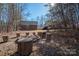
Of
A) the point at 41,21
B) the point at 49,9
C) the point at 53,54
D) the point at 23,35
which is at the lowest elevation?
the point at 53,54

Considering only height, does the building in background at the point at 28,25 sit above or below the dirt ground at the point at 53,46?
above

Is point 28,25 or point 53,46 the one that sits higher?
point 28,25

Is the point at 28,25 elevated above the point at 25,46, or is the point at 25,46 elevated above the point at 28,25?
the point at 28,25

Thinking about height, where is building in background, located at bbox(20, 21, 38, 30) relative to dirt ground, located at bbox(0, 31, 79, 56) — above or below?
above

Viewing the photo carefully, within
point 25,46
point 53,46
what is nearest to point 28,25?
point 25,46

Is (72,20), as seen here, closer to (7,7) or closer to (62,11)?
(62,11)

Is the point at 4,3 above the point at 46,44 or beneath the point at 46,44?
above

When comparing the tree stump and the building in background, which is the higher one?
the building in background

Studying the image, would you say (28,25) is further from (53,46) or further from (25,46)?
(53,46)

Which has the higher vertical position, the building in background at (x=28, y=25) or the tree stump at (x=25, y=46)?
the building in background at (x=28, y=25)

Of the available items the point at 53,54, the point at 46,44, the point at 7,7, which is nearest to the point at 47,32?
the point at 46,44

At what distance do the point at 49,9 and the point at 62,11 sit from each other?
0.13 m

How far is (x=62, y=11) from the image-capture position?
165 cm

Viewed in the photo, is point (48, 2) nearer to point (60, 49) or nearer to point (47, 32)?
point (47, 32)
